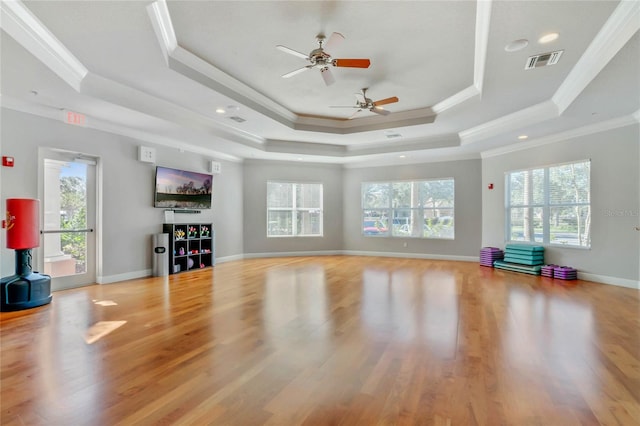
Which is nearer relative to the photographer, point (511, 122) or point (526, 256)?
point (511, 122)

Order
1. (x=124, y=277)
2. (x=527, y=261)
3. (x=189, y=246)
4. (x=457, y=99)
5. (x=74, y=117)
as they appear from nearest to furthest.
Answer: (x=74, y=117)
(x=457, y=99)
(x=124, y=277)
(x=527, y=261)
(x=189, y=246)

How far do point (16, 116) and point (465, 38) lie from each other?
6.23m

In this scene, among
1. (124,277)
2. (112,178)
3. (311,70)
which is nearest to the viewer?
(311,70)

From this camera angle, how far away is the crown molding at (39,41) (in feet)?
9.32

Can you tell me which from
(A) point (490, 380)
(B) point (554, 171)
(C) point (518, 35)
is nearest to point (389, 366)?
(A) point (490, 380)

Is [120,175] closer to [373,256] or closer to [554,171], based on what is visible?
[373,256]

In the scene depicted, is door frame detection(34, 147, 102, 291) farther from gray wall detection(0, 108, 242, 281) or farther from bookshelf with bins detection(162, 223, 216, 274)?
bookshelf with bins detection(162, 223, 216, 274)

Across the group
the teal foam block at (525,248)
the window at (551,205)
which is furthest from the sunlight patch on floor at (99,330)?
the window at (551,205)

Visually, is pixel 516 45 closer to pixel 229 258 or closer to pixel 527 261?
pixel 527 261

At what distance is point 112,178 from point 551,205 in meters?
8.83

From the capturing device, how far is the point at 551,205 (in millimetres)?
6809

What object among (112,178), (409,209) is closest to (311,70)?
(112,178)

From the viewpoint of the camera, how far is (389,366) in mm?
2625

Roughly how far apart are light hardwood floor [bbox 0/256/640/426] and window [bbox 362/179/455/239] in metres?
3.97
